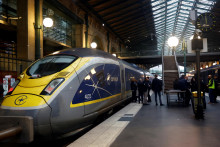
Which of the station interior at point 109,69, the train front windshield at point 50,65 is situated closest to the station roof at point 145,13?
the station interior at point 109,69

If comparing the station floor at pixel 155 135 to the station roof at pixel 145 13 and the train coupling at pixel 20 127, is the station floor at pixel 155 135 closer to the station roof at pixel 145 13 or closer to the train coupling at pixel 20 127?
the train coupling at pixel 20 127

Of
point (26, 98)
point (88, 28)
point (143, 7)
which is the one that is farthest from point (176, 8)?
point (26, 98)

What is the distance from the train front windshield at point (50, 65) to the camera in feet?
17.2

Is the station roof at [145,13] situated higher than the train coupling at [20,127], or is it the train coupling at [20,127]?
the station roof at [145,13]

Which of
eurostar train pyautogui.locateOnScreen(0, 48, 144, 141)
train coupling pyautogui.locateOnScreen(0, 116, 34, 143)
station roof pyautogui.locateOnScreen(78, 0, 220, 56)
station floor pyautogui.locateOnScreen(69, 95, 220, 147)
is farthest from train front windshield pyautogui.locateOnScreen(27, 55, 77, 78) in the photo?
station roof pyautogui.locateOnScreen(78, 0, 220, 56)

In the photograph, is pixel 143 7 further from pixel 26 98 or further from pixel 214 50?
pixel 26 98

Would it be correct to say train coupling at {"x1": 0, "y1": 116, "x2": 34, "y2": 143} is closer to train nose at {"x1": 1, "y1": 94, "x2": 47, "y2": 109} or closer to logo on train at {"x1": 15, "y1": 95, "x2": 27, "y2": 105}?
train nose at {"x1": 1, "y1": 94, "x2": 47, "y2": 109}

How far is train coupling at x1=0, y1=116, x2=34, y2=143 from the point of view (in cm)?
355

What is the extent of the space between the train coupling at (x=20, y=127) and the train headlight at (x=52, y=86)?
32.6 inches

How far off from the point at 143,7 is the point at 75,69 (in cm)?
2247

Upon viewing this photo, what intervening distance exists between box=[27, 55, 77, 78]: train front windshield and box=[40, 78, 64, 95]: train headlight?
0.47 meters

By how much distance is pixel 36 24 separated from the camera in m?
12.5

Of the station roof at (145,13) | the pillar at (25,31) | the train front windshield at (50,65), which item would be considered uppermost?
the station roof at (145,13)

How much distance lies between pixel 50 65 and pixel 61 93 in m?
1.26
